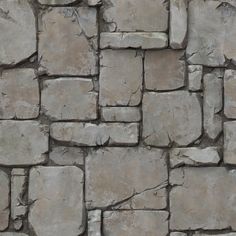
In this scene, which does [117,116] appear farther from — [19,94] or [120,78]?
[19,94]

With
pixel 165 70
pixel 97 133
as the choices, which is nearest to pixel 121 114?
pixel 97 133

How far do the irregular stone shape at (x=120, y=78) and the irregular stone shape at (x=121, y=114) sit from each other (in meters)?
0.02

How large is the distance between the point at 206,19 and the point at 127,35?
334 millimetres

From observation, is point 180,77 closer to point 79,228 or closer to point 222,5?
point 222,5

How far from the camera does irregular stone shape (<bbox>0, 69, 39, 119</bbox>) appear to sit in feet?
8.16

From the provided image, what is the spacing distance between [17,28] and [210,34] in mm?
799

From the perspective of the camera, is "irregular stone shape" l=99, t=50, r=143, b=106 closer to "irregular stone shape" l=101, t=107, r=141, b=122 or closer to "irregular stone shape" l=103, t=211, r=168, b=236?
"irregular stone shape" l=101, t=107, r=141, b=122

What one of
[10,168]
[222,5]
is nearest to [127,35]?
[222,5]

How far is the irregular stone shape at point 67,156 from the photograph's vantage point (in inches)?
98.1

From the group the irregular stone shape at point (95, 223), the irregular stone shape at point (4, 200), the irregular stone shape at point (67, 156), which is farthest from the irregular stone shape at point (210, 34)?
the irregular stone shape at point (4, 200)

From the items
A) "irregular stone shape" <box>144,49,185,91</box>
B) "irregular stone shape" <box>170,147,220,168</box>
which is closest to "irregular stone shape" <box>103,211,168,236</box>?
"irregular stone shape" <box>170,147,220,168</box>

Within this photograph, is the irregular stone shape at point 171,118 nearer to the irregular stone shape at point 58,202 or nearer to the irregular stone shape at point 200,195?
the irregular stone shape at point 200,195

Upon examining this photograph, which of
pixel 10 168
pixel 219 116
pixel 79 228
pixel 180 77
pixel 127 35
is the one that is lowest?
pixel 79 228

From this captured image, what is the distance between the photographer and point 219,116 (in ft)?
8.17
